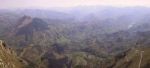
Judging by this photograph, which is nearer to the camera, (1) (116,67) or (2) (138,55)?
(2) (138,55)

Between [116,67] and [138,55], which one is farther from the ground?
[138,55]

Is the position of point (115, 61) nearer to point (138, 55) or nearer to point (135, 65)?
point (138, 55)

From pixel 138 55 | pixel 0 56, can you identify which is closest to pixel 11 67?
pixel 0 56

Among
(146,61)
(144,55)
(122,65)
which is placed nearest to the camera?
(146,61)

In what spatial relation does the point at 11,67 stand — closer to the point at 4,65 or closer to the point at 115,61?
the point at 4,65

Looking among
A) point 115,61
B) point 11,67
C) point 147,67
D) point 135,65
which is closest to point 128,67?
point 135,65

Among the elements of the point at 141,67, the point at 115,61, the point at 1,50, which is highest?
the point at 1,50

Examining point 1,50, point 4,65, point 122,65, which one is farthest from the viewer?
point 122,65

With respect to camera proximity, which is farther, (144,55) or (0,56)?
(144,55)

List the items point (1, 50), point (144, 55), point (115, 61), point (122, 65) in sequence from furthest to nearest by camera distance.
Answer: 1. point (115, 61)
2. point (122, 65)
3. point (144, 55)
4. point (1, 50)
